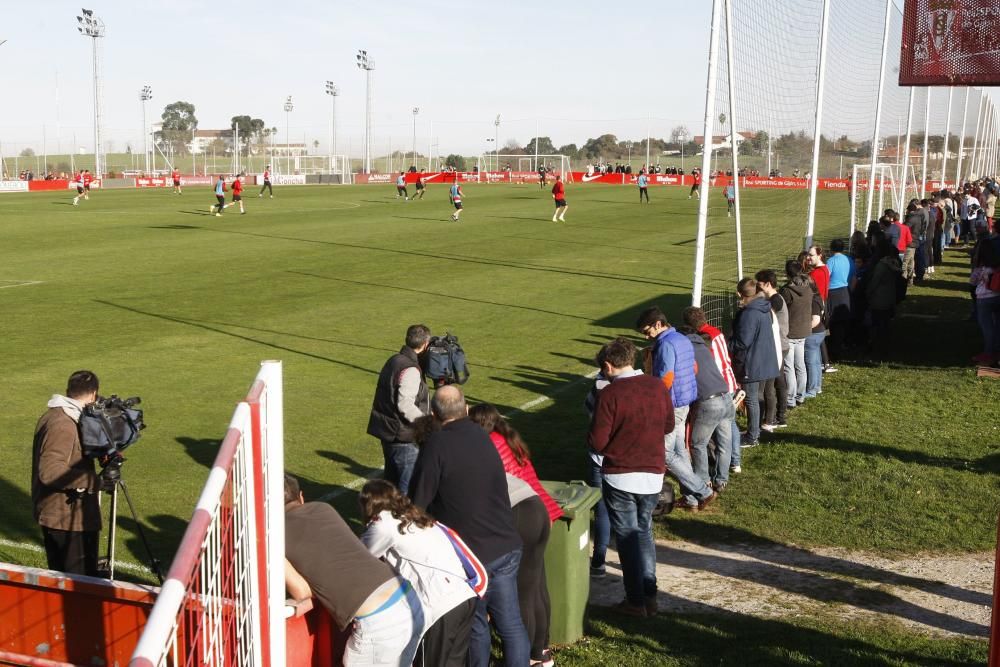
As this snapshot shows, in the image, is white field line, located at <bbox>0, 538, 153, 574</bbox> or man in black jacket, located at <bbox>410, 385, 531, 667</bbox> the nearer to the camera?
man in black jacket, located at <bbox>410, 385, 531, 667</bbox>

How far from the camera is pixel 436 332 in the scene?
56.7ft

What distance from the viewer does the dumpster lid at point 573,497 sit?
20.9 feet

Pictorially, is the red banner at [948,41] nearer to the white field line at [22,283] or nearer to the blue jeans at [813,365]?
the blue jeans at [813,365]

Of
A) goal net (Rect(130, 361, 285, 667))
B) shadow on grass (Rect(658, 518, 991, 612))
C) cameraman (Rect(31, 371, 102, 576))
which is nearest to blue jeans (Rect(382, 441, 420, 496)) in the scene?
shadow on grass (Rect(658, 518, 991, 612))

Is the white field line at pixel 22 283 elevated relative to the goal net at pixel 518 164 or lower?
lower

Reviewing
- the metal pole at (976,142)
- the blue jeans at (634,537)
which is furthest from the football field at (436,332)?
the metal pole at (976,142)

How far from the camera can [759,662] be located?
616 centimetres

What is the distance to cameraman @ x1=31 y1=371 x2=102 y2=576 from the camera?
6762 mm

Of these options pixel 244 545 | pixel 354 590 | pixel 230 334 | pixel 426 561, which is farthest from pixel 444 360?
pixel 230 334

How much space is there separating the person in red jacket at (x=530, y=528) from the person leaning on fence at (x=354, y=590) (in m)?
1.08

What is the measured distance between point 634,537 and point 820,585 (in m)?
1.57

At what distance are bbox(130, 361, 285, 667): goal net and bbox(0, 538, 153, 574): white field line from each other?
13.0ft

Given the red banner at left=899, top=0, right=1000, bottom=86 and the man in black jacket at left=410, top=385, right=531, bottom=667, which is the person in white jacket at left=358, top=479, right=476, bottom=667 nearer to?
the man in black jacket at left=410, top=385, right=531, bottom=667

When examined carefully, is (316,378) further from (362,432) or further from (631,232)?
(631,232)
